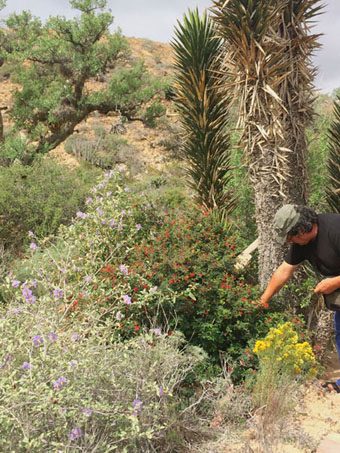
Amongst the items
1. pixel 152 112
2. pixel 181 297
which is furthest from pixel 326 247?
pixel 152 112

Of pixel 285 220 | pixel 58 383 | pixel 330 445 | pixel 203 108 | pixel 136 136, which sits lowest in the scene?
pixel 330 445

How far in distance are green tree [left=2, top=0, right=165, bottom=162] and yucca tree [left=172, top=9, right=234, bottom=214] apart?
574 centimetres

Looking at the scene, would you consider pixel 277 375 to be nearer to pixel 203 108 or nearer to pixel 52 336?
pixel 52 336

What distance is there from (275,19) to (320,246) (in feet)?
8.52

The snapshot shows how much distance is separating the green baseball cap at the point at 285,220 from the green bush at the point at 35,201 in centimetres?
495

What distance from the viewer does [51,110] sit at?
10.3 meters

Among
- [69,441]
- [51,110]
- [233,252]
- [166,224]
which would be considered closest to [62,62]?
[51,110]

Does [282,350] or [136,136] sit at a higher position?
[136,136]

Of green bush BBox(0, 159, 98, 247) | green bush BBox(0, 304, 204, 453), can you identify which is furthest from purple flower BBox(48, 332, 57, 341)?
green bush BBox(0, 159, 98, 247)

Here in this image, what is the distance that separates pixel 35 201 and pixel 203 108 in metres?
3.90

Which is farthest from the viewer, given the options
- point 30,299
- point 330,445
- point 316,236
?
point 316,236

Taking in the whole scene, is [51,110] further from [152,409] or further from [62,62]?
[152,409]

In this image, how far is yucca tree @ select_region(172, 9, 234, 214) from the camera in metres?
5.30

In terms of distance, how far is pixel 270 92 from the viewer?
431 cm
